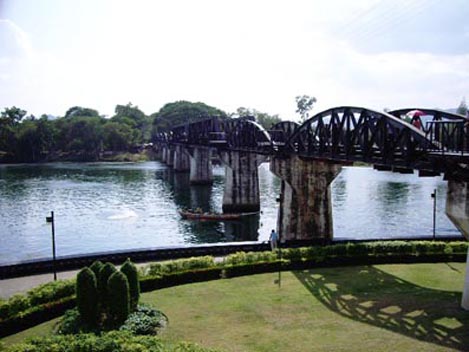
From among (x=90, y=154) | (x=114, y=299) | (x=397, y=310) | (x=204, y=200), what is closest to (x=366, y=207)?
(x=204, y=200)

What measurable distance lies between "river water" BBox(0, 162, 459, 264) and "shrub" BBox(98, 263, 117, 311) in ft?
95.1

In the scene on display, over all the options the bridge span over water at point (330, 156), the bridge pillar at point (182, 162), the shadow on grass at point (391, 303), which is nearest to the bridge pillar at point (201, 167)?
the bridge span over water at point (330, 156)

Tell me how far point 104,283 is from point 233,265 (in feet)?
30.6

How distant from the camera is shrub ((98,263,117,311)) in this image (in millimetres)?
20156

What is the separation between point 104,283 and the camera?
66.4 ft

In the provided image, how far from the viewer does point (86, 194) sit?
90562mm

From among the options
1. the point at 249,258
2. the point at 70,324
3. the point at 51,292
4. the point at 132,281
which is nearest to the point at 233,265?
the point at 249,258

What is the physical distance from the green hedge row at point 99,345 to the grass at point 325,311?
3236 millimetres

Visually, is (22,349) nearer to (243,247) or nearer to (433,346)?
(433,346)

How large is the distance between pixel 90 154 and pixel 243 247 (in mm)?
159411

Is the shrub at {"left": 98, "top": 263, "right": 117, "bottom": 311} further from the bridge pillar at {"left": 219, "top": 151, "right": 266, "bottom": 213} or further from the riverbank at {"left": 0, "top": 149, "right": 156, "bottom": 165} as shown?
the riverbank at {"left": 0, "top": 149, "right": 156, "bottom": 165}

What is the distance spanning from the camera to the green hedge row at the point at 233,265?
69.5 ft

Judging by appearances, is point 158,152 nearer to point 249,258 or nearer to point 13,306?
point 249,258

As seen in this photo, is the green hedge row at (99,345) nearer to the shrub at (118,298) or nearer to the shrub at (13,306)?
the shrub at (118,298)
